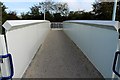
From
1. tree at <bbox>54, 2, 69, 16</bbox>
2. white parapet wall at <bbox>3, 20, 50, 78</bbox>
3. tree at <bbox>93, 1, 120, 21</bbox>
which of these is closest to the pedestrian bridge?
white parapet wall at <bbox>3, 20, 50, 78</bbox>

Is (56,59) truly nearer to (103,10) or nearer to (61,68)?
(61,68)

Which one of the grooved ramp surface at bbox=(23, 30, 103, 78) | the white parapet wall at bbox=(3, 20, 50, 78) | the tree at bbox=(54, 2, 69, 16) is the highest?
the tree at bbox=(54, 2, 69, 16)

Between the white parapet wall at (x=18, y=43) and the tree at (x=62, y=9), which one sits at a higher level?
the tree at (x=62, y=9)

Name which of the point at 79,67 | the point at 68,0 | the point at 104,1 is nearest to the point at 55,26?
the point at 68,0

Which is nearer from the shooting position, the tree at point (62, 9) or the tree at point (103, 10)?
the tree at point (103, 10)

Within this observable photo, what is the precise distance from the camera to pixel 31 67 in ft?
14.0

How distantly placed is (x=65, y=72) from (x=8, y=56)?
6.97ft

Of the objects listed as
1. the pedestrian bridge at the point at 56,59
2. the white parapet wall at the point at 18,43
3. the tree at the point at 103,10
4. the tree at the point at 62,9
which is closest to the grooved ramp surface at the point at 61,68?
the pedestrian bridge at the point at 56,59

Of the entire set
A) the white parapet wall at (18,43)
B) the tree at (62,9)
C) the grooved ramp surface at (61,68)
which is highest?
the tree at (62,9)

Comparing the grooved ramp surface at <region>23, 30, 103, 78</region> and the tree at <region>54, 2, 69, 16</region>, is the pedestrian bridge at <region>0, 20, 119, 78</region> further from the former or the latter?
the tree at <region>54, 2, 69, 16</region>

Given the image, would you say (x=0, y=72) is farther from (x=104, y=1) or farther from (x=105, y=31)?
(x=104, y=1)

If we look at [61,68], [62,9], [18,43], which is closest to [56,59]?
[61,68]

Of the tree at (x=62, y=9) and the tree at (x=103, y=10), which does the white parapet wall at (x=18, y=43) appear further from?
the tree at (x=62, y=9)

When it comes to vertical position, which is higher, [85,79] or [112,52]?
[112,52]
